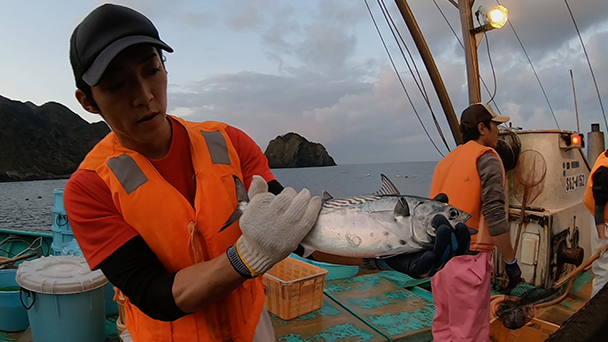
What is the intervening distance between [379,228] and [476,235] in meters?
2.21

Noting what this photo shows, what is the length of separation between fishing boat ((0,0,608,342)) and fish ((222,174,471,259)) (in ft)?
7.62

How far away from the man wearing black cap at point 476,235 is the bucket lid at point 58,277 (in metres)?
3.19

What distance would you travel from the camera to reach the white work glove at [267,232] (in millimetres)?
1548

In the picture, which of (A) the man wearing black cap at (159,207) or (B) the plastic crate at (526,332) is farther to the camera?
(B) the plastic crate at (526,332)

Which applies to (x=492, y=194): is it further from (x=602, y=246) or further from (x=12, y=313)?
(x=12, y=313)

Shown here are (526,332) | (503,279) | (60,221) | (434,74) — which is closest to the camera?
(526,332)

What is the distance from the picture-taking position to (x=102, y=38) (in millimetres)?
1474

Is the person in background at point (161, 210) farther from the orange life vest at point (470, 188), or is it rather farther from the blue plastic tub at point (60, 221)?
the blue plastic tub at point (60, 221)

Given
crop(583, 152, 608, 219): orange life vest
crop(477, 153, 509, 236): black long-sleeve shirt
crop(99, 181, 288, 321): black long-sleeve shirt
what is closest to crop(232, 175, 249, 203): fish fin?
crop(99, 181, 288, 321): black long-sleeve shirt

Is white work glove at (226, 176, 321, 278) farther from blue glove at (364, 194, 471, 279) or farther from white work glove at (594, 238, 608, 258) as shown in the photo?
white work glove at (594, 238, 608, 258)

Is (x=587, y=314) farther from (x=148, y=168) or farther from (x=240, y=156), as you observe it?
(x=148, y=168)

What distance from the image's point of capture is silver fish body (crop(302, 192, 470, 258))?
1.78m

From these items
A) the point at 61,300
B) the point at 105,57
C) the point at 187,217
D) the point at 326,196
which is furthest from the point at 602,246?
the point at 61,300

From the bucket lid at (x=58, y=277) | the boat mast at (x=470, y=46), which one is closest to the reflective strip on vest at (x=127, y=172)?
the bucket lid at (x=58, y=277)
